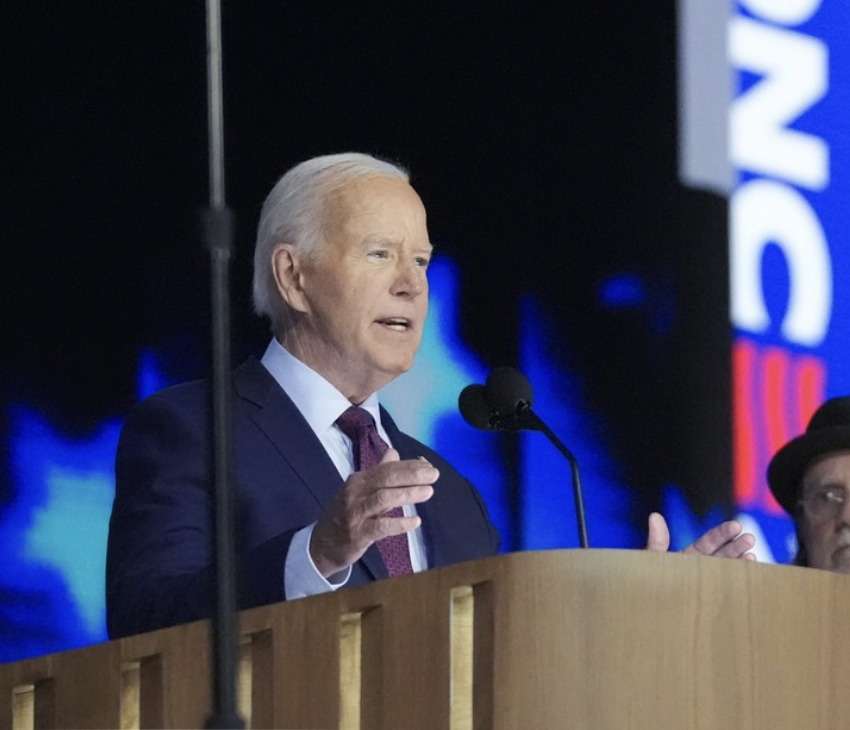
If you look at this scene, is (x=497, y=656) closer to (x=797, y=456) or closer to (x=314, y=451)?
(x=314, y=451)

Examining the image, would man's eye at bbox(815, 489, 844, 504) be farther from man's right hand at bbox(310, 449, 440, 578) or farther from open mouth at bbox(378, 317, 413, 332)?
man's right hand at bbox(310, 449, 440, 578)

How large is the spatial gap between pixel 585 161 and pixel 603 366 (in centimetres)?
49

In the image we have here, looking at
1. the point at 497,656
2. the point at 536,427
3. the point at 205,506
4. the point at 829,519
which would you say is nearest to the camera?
the point at 497,656

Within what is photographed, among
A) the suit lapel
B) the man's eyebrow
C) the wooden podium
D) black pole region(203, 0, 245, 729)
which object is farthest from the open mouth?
black pole region(203, 0, 245, 729)

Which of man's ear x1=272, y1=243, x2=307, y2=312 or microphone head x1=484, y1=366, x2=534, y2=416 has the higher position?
man's ear x1=272, y1=243, x2=307, y2=312

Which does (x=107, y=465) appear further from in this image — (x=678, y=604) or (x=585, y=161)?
(x=678, y=604)

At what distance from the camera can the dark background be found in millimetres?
3797

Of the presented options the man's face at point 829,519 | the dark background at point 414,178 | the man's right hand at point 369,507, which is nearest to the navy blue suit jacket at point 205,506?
the man's right hand at point 369,507

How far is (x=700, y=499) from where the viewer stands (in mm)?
4340

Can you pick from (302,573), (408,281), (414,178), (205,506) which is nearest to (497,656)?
(302,573)

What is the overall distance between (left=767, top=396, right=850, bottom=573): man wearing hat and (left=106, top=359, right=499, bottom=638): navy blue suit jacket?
25.7 inches

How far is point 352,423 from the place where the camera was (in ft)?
9.60

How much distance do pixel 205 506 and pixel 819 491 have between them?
1282mm

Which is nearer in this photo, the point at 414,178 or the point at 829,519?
the point at 829,519
